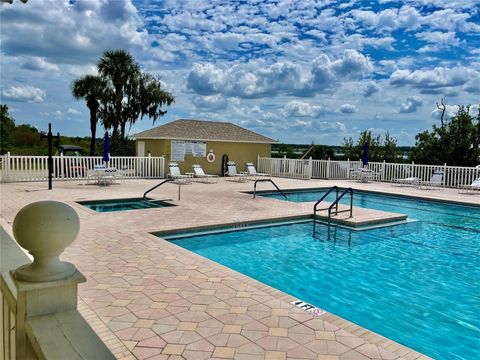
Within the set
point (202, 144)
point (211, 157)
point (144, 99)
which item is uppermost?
point (144, 99)

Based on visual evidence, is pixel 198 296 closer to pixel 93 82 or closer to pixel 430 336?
pixel 430 336

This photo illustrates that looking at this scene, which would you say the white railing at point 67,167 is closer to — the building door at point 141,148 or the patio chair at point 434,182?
the building door at point 141,148

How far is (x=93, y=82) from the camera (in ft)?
100

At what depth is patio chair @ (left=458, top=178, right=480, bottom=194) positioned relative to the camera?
1627 centimetres

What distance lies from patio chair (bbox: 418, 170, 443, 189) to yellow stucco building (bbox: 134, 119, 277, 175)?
9.11 metres

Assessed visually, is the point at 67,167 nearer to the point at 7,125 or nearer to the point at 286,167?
the point at 286,167

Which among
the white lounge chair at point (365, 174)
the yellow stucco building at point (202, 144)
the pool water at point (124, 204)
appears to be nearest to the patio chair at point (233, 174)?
the yellow stucco building at point (202, 144)

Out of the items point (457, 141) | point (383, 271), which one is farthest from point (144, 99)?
point (383, 271)

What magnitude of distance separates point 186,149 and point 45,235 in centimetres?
2021

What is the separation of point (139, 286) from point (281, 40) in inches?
666

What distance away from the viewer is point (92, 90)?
3067 centimetres

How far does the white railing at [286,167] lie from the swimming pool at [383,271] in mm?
10642

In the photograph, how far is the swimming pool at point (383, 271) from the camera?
15.9ft

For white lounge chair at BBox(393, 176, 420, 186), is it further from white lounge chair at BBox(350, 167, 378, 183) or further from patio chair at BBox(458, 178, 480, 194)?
patio chair at BBox(458, 178, 480, 194)
